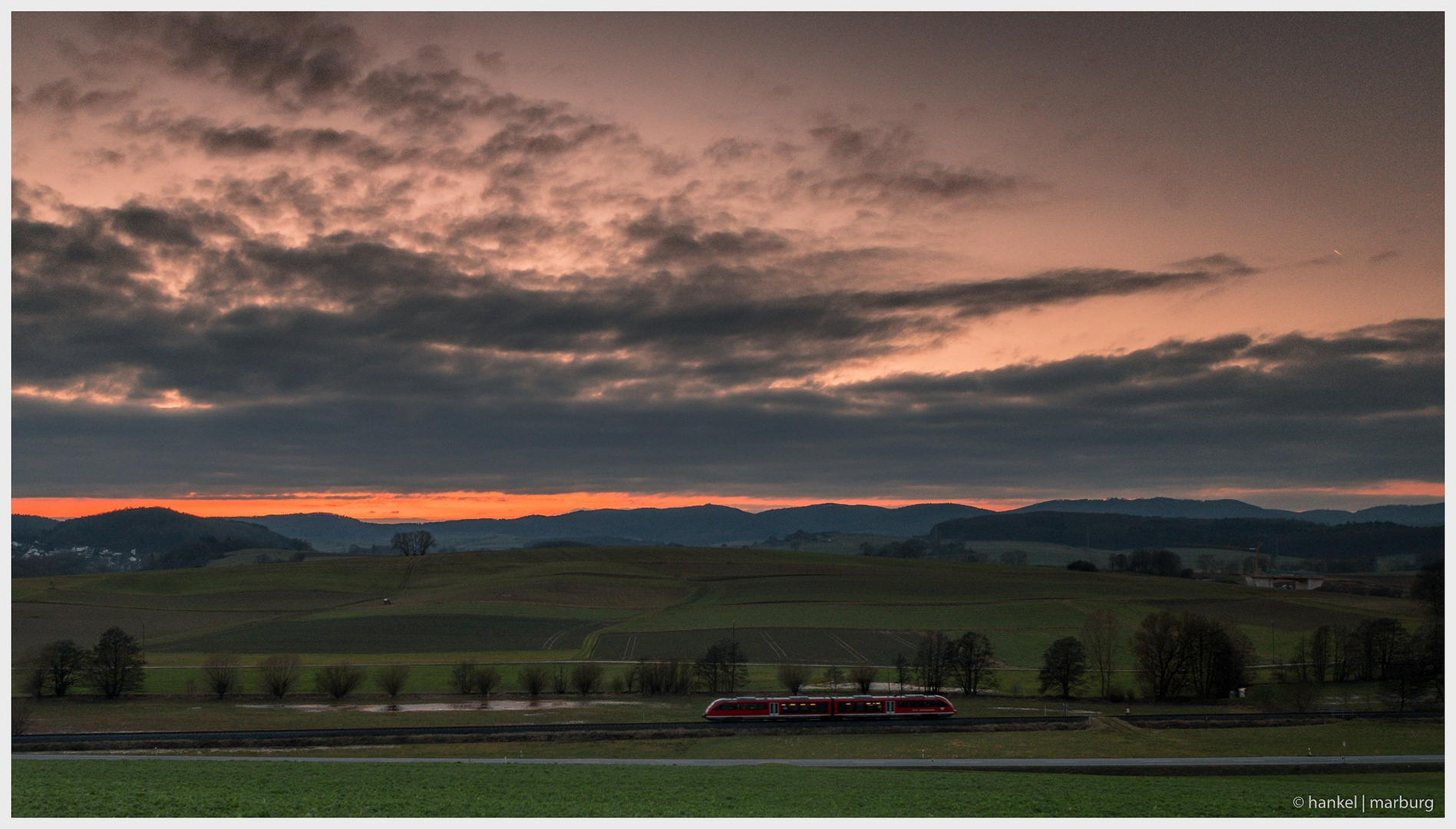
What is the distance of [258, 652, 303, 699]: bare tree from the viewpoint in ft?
243

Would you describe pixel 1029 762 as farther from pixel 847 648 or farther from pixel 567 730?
pixel 847 648

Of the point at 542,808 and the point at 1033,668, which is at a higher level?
the point at 542,808

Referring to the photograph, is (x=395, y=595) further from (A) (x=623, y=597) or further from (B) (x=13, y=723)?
(B) (x=13, y=723)

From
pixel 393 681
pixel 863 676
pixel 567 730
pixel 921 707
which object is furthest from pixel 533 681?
pixel 921 707

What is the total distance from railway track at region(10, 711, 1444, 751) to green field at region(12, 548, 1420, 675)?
3048 cm

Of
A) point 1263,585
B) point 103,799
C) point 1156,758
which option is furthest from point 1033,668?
point 1263,585

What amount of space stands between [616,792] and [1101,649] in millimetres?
71105

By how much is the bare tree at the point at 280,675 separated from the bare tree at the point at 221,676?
2.47 metres

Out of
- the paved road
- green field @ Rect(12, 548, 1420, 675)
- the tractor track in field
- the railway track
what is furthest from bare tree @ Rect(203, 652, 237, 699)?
the paved road

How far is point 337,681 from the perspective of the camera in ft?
242

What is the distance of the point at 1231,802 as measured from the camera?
2666cm

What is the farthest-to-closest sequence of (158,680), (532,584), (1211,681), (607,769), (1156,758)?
(532,584), (158,680), (1211,681), (1156,758), (607,769)

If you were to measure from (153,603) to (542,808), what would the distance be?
146 m

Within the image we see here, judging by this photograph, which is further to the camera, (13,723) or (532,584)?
(532,584)
